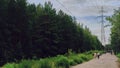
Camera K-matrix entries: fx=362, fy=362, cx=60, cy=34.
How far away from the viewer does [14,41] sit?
66812mm

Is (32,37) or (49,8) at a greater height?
(49,8)

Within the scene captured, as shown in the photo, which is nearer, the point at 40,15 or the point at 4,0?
the point at 4,0

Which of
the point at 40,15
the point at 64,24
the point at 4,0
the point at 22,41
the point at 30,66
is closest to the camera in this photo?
the point at 30,66

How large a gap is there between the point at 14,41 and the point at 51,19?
22772mm

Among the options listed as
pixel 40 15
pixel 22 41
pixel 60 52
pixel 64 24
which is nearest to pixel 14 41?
pixel 22 41

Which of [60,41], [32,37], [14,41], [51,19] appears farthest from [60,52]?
[14,41]

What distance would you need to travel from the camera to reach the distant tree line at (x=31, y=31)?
62.2 m

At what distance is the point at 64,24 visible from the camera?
101750 millimetres

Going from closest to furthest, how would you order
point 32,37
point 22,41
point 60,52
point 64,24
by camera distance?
1. point 22,41
2. point 32,37
3. point 60,52
4. point 64,24

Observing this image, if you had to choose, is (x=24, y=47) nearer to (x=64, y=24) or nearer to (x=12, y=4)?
(x=12, y=4)

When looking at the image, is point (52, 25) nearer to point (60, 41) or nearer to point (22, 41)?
point (60, 41)

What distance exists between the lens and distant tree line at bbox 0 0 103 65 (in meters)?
62.2

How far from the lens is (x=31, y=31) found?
240 feet

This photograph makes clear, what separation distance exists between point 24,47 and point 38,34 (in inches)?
329
